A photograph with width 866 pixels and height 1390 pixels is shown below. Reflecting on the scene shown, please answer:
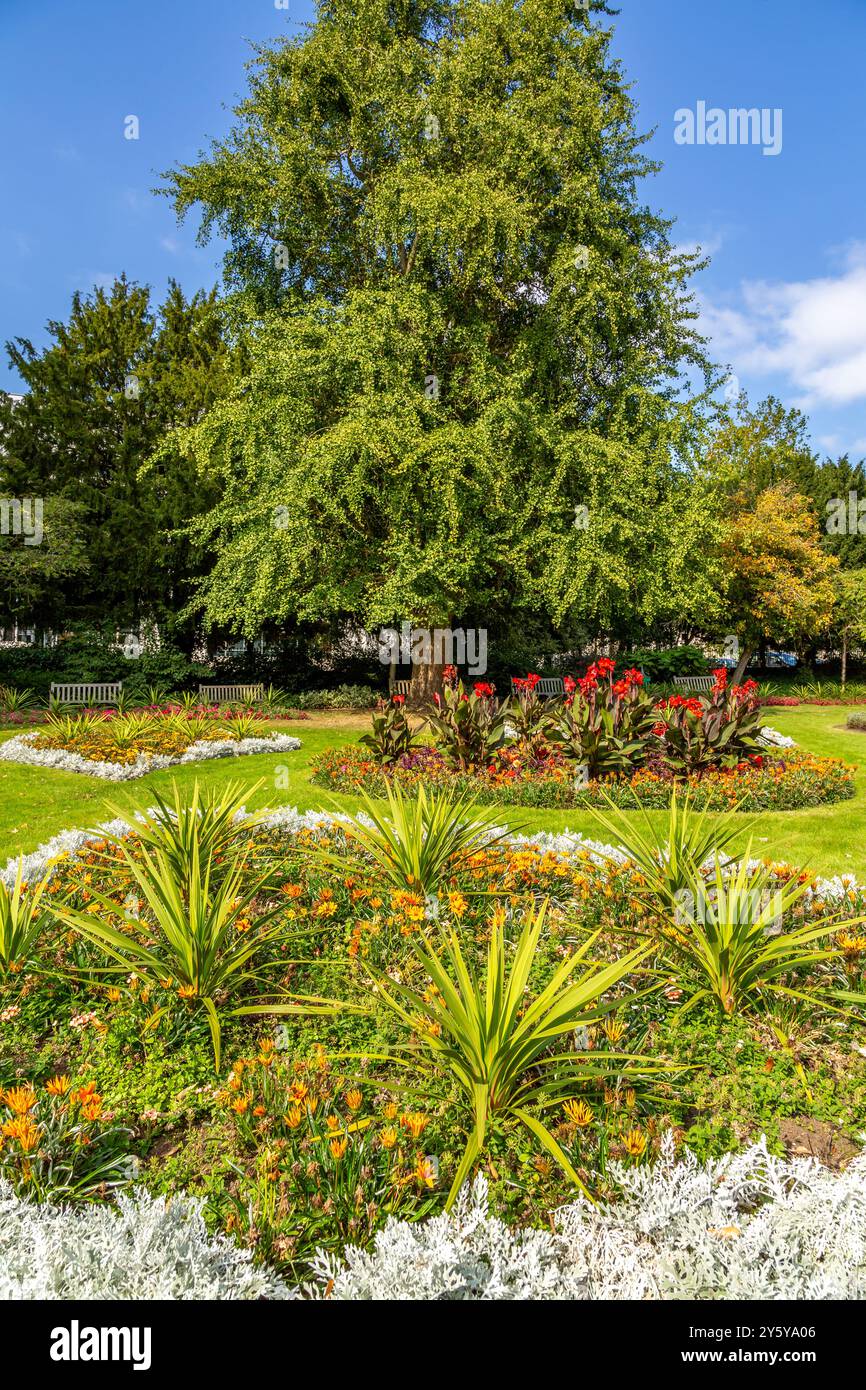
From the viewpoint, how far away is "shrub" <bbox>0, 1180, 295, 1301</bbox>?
66.4 inches

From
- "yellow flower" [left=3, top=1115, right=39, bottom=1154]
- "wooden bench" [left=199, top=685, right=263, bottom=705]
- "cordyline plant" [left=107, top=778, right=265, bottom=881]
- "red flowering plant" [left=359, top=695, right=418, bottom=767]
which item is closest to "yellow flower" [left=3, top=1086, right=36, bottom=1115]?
"yellow flower" [left=3, top=1115, right=39, bottom=1154]

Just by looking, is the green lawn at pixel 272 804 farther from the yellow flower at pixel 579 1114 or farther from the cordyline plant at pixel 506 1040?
the yellow flower at pixel 579 1114

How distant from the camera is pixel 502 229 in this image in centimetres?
1184

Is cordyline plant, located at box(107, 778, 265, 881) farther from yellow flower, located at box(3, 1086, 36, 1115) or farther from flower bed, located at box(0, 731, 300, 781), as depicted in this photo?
flower bed, located at box(0, 731, 300, 781)

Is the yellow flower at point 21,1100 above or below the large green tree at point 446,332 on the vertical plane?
below

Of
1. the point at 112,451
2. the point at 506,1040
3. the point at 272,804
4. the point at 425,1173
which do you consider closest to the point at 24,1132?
the point at 425,1173

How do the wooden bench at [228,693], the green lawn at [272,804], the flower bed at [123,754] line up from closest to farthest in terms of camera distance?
the green lawn at [272,804]
the flower bed at [123,754]
the wooden bench at [228,693]

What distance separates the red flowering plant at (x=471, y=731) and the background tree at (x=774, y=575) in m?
12.5

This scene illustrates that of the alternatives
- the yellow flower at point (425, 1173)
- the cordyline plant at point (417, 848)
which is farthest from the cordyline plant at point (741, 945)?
the yellow flower at point (425, 1173)

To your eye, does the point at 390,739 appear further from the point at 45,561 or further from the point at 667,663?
the point at 667,663

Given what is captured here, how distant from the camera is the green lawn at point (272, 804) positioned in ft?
19.1

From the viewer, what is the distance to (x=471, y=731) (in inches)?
320

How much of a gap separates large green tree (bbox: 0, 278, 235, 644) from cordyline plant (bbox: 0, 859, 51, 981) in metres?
12.9

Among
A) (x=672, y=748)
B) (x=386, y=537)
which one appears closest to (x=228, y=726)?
(x=386, y=537)
